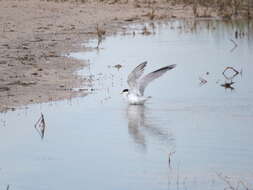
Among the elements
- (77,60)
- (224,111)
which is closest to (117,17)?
(77,60)

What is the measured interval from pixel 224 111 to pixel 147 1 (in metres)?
14.3

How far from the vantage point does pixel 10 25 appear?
1747cm

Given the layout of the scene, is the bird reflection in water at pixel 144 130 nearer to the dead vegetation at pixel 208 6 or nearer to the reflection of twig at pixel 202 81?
the reflection of twig at pixel 202 81

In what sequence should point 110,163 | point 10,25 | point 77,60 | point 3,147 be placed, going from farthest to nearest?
point 10,25, point 77,60, point 3,147, point 110,163

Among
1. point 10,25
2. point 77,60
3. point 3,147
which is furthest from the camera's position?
point 10,25

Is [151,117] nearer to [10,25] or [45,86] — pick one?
[45,86]

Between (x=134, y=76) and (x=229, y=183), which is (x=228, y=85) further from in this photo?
(x=229, y=183)

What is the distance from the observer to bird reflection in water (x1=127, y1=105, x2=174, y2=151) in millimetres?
8508

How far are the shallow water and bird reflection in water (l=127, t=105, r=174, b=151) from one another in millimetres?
11

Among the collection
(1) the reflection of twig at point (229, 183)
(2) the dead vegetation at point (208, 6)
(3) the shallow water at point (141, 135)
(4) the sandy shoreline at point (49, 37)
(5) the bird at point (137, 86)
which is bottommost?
(1) the reflection of twig at point (229, 183)

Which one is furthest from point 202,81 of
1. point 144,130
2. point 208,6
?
point 208,6

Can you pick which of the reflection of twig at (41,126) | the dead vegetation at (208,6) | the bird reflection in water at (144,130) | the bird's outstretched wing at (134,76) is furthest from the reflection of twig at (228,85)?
the dead vegetation at (208,6)

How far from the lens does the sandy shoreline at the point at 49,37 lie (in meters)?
11.1

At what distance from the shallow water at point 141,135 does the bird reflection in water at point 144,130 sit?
1 cm
